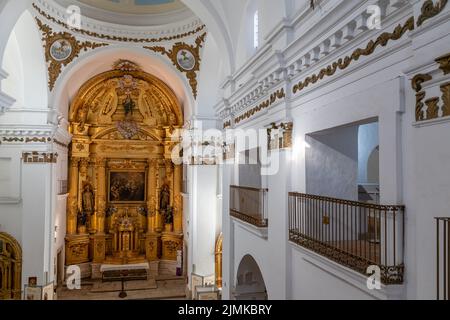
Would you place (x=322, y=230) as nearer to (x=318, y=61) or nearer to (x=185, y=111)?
(x=318, y=61)

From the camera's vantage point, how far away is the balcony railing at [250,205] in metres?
6.94

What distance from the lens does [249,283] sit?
886 centimetres

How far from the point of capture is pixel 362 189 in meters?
7.50

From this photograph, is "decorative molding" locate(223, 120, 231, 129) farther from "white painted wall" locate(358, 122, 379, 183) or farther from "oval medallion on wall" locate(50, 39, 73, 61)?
"oval medallion on wall" locate(50, 39, 73, 61)

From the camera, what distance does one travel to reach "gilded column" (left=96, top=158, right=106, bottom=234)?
18.6 m

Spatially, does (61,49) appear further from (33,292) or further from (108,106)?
(33,292)

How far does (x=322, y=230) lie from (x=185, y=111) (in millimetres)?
14226

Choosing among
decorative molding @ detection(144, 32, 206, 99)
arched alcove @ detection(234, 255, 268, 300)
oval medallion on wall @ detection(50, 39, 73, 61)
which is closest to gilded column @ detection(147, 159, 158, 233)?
decorative molding @ detection(144, 32, 206, 99)

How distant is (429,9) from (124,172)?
17.8m

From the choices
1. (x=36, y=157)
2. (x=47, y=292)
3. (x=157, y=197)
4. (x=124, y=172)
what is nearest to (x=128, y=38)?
(x=36, y=157)

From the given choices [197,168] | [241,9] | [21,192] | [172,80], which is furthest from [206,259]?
[241,9]

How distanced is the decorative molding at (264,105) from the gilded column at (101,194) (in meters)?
11.8
